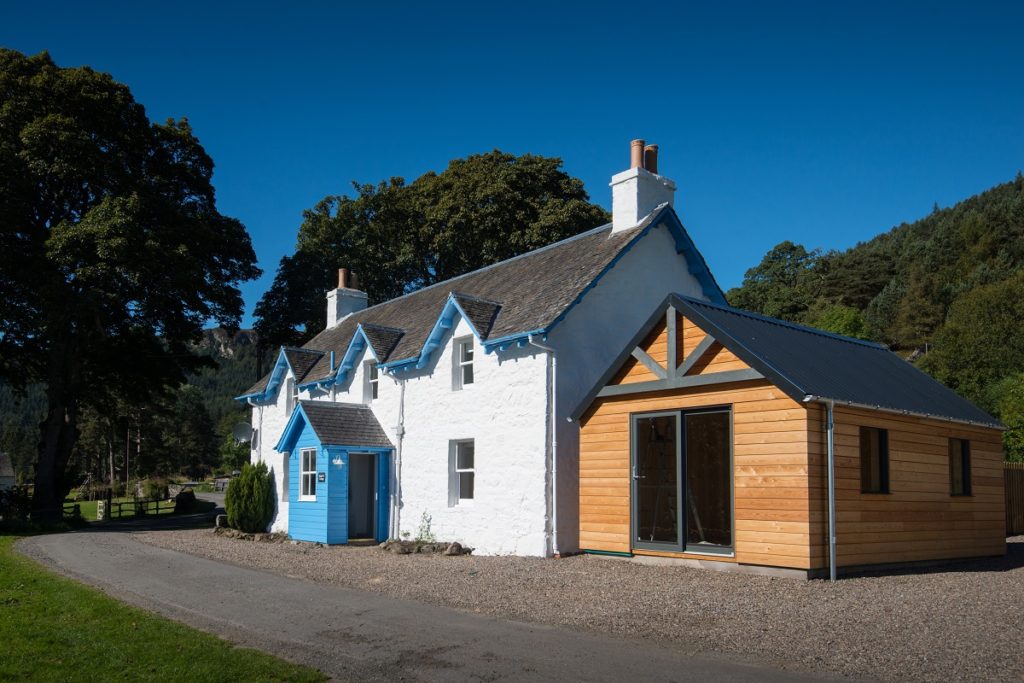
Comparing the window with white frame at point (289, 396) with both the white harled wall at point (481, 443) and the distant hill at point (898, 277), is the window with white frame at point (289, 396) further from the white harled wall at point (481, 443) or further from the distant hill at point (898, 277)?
the distant hill at point (898, 277)

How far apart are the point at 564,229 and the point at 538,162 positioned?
4408mm

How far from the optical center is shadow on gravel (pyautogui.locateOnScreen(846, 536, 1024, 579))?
47.3ft

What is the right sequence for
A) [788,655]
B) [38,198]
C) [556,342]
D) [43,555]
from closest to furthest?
[788,655], [556,342], [43,555], [38,198]

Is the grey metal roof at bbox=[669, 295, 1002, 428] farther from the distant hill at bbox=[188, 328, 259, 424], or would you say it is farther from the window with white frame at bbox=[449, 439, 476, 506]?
the distant hill at bbox=[188, 328, 259, 424]

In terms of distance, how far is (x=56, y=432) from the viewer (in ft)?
105

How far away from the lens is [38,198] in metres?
31.4

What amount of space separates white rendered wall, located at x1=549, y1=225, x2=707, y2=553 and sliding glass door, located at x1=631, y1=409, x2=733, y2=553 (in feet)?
5.26

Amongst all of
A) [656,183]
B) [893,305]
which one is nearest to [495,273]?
[656,183]

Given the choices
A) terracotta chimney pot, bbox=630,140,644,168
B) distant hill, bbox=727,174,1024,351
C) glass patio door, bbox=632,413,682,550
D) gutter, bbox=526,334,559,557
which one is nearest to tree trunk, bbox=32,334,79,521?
gutter, bbox=526,334,559,557

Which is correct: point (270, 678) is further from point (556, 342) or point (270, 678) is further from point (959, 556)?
point (959, 556)

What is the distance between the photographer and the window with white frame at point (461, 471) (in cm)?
2094

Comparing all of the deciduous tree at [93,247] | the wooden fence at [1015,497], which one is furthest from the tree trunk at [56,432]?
the wooden fence at [1015,497]

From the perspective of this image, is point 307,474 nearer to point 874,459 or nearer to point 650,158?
point 650,158

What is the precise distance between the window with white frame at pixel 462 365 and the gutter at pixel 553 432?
3275 millimetres
